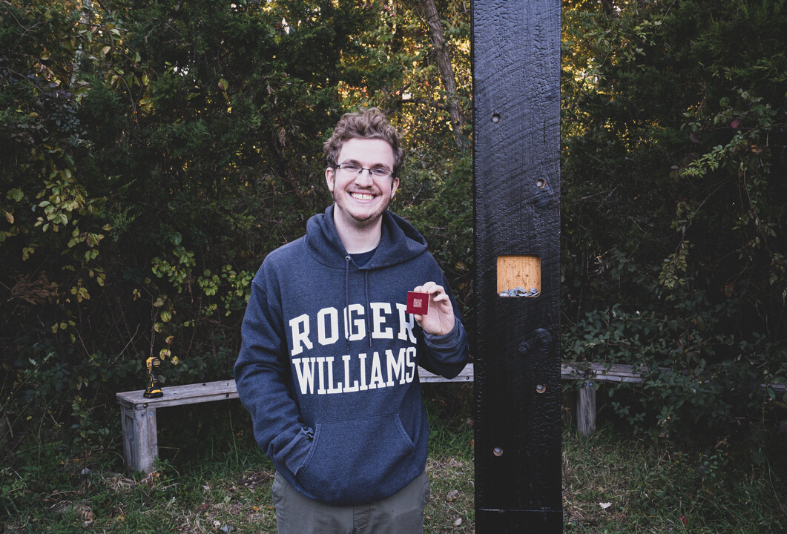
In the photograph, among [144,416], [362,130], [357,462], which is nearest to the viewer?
[357,462]

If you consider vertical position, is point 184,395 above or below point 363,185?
below

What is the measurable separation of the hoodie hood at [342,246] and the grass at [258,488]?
102 inches

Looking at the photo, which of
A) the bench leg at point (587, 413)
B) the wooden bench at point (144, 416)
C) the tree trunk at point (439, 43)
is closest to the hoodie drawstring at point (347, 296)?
the wooden bench at point (144, 416)

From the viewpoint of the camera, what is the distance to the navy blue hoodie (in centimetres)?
178

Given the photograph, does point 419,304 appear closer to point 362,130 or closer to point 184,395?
point 362,130

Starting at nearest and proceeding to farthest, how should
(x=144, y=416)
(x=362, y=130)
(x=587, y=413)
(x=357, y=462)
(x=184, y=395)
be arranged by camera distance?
(x=357, y=462), (x=362, y=130), (x=144, y=416), (x=184, y=395), (x=587, y=413)

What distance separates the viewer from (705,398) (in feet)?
12.7

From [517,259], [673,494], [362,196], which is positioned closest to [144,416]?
[362,196]

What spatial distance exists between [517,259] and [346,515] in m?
1.05

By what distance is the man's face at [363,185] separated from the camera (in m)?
1.96

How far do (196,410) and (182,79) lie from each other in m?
2.84

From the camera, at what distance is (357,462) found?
1781 mm

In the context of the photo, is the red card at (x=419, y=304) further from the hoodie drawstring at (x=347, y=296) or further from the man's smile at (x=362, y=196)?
the man's smile at (x=362, y=196)

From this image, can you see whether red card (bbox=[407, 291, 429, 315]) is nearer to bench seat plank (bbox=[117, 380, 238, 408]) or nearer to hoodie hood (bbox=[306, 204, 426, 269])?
hoodie hood (bbox=[306, 204, 426, 269])
